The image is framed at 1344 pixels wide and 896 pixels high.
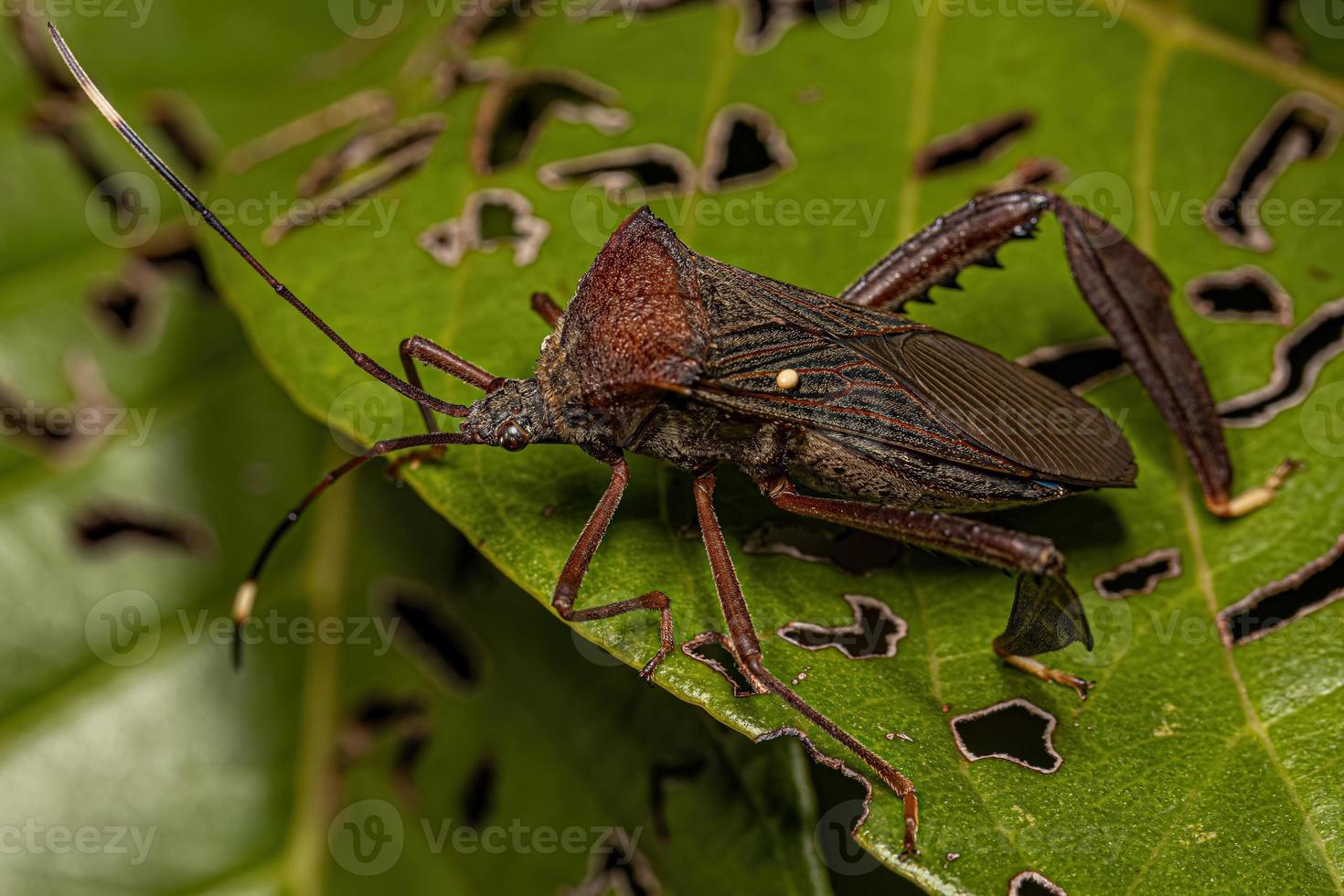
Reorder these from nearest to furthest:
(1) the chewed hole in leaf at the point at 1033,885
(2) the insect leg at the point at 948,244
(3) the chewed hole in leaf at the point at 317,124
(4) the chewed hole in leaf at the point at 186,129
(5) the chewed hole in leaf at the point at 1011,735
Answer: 1. (1) the chewed hole in leaf at the point at 1033,885
2. (5) the chewed hole in leaf at the point at 1011,735
3. (2) the insect leg at the point at 948,244
4. (3) the chewed hole in leaf at the point at 317,124
5. (4) the chewed hole in leaf at the point at 186,129

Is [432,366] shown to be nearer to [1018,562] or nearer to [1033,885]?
[1018,562]

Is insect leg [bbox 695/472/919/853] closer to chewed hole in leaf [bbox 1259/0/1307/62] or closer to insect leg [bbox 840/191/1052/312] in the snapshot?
insect leg [bbox 840/191/1052/312]

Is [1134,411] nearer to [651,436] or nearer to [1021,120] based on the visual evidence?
[1021,120]

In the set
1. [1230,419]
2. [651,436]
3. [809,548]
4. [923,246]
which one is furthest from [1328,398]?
[651,436]

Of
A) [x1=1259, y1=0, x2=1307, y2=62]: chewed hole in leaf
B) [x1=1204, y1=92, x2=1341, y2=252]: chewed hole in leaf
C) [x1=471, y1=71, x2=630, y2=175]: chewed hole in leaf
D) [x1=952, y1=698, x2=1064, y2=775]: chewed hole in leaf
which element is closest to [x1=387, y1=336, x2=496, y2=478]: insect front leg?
[x1=471, y1=71, x2=630, y2=175]: chewed hole in leaf

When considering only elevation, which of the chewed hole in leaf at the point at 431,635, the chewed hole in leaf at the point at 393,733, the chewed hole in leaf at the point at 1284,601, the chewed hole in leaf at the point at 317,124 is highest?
the chewed hole in leaf at the point at 317,124

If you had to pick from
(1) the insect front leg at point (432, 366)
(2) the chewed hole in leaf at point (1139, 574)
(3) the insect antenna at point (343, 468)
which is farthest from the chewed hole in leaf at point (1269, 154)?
(3) the insect antenna at point (343, 468)

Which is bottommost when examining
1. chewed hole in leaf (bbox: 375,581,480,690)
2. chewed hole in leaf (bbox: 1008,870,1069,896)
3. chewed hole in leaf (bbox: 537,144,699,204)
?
chewed hole in leaf (bbox: 1008,870,1069,896)

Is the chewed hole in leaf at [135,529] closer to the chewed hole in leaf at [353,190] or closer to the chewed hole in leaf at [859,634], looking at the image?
the chewed hole in leaf at [353,190]
